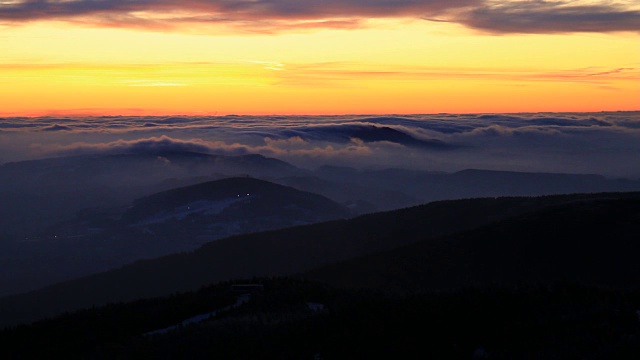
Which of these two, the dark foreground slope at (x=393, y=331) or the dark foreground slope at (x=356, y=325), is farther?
the dark foreground slope at (x=356, y=325)

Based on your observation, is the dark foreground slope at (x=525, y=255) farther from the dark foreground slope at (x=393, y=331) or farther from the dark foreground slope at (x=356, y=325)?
the dark foreground slope at (x=393, y=331)

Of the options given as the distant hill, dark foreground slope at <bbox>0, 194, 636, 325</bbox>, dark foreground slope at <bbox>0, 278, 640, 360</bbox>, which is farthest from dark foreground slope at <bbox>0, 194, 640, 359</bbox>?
the distant hill

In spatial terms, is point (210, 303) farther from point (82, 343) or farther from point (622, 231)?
point (622, 231)

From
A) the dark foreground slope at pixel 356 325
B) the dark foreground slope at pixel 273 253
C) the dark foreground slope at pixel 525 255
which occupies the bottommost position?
the dark foreground slope at pixel 273 253

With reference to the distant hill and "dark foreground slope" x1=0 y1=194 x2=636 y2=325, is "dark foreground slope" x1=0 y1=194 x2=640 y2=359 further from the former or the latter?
the distant hill

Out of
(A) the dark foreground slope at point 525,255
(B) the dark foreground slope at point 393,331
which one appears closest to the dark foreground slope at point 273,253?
(A) the dark foreground slope at point 525,255

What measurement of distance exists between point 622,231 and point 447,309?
2499 centimetres

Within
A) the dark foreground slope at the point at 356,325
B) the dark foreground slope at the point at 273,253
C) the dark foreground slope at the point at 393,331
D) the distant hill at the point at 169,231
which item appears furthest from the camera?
the distant hill at the point at 169,231

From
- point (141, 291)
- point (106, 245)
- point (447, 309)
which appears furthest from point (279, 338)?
point (106, 245)

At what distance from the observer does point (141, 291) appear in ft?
210

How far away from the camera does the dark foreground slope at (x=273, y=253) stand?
172 ft

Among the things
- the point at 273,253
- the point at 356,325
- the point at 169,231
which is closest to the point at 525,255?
the point at 356,325

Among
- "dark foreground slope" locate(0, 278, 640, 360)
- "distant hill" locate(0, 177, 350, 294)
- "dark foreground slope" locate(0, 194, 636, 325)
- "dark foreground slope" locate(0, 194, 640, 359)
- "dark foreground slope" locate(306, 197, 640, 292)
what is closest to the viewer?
"dark foreground slope" locate(0, 278, 640, 360)

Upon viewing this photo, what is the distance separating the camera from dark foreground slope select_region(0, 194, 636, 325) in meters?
52.3
